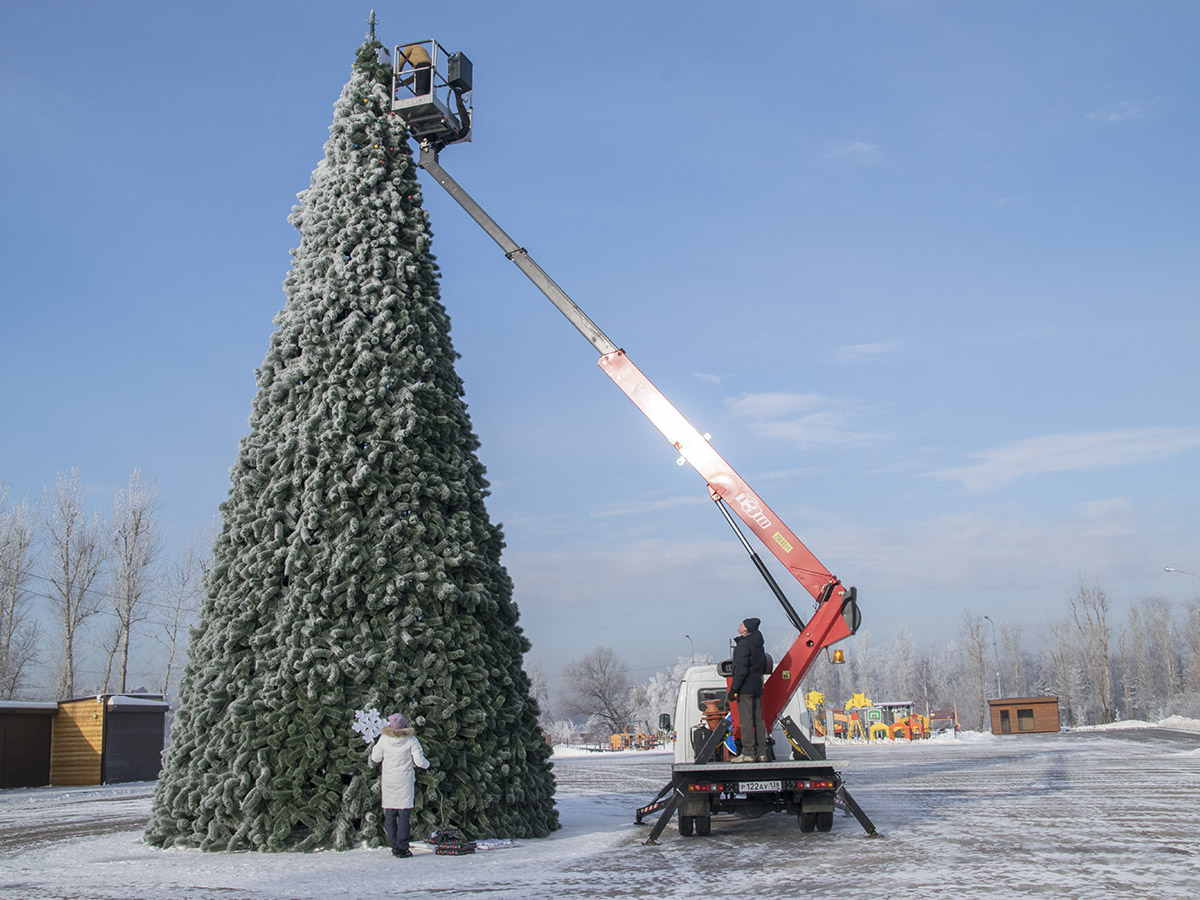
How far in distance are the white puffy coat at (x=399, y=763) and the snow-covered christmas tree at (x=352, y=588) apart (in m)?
0.48

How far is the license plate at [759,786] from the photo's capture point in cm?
1083

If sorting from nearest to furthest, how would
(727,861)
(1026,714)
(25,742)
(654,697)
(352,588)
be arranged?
(727,861) < (352,588) < (25,742) < (1026,714) < (654,697)

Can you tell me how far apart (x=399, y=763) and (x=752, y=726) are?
446 centimetres

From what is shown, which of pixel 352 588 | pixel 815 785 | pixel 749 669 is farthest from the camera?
pixel 749 669

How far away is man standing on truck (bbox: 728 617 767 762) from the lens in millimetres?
11297

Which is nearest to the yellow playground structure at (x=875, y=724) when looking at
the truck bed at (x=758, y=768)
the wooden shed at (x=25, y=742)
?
the wooden shed at (x=25, y=742)

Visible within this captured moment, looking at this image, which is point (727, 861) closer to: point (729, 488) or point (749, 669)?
point (749, 669)

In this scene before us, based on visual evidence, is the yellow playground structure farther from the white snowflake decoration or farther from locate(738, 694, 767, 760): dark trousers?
the white snowflake decoration

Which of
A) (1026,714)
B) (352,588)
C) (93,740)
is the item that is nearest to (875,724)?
(1026,714)

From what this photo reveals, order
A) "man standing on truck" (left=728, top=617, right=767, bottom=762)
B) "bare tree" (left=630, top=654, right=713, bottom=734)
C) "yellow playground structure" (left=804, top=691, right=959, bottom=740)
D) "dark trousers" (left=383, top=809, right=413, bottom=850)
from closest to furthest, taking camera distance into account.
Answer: "dark trousers" (left=383, top=809, right=413, bottom=850)
"man standing on truck" (left=728, top=617, right=767, bottom=762)
"yellow playground structure" (left=804, top=691, right=959, bottom=740)
"bare tree" (left=630, top=654, right=713, bottom=734)

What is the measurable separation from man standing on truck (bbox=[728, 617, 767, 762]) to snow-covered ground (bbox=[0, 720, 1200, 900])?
42.4 inches

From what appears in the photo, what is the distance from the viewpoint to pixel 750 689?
11.3 metres

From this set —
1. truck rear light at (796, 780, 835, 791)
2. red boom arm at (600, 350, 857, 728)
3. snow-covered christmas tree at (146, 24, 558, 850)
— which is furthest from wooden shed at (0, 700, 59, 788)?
truck rear light at (796, 780, 835, 791)

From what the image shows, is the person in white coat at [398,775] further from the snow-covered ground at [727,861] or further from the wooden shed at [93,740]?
the wooden shed at [93,740]
